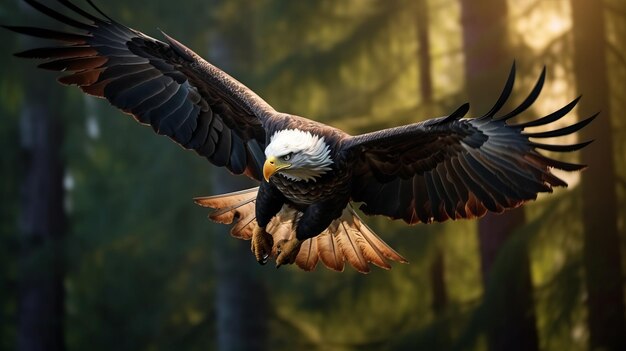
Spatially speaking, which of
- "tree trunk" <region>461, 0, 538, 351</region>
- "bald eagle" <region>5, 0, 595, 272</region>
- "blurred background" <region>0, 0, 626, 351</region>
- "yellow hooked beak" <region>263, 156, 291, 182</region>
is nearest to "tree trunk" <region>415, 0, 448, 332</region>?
"blurred background" <region>0, 0, 626, 351</region>

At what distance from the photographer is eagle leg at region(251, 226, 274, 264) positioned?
5.14 metres

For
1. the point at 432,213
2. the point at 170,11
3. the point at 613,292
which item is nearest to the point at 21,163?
the point at 170,11

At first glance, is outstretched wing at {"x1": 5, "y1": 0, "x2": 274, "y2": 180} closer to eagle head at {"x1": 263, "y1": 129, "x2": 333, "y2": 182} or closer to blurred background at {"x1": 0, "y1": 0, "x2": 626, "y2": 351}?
eagle head at {"x1": 263, "y1": 129, "x2": 333, "y2": 182}

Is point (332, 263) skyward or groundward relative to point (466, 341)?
skyward

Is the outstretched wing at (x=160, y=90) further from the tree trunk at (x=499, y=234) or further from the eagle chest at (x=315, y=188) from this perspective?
the tree trunk at (x=499, y=234)

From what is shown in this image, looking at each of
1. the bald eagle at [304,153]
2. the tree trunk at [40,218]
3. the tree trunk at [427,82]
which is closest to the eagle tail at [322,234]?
the bald eagle at [304,153]

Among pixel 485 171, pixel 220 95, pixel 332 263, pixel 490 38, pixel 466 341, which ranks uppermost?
pixel 490 38

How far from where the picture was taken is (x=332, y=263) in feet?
17.7

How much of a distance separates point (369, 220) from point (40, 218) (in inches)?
232

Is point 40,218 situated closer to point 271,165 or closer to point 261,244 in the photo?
point 261,244

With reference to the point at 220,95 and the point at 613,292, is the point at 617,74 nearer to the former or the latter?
the point at 613,292

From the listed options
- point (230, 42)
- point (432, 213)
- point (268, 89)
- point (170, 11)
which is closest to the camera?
point (432, 213)

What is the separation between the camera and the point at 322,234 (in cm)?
548

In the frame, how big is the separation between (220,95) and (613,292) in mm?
3099
